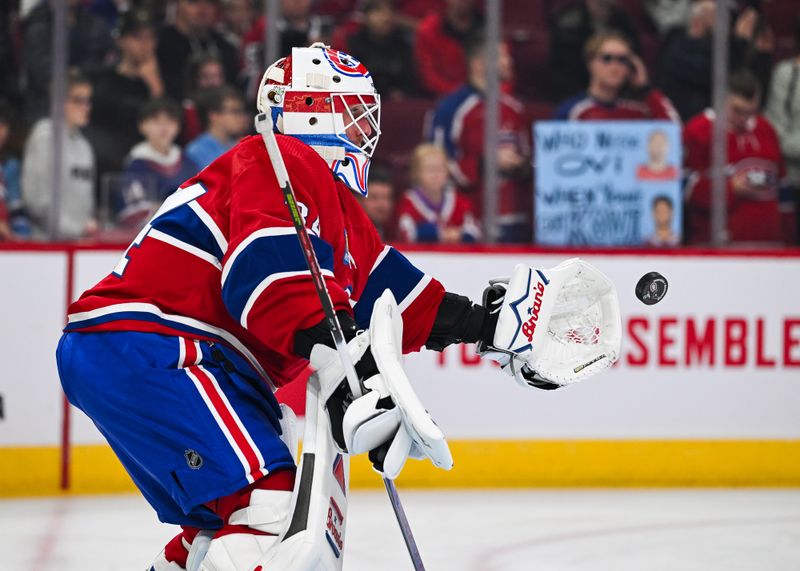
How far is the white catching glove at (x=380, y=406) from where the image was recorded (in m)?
1.81

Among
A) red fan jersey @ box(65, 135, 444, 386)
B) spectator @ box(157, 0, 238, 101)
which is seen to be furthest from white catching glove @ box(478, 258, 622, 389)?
spectator @ box(157, 0, 238, 101)

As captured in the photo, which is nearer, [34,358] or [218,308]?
[218,308]

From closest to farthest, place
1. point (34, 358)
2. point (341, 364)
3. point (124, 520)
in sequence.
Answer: point (341, 364), point (124, 520), point (34, 358)

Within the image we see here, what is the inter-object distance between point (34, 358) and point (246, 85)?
1.17 m

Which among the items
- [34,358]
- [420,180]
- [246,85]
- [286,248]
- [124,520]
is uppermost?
[246,85]

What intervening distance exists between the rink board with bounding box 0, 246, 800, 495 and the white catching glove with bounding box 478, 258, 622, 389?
2.16m

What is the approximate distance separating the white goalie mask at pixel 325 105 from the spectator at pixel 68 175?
2422 mm

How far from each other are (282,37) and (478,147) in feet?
2.57

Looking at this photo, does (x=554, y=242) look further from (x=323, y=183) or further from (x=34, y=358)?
(x=323, y=183)

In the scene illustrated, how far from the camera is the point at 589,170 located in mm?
4730

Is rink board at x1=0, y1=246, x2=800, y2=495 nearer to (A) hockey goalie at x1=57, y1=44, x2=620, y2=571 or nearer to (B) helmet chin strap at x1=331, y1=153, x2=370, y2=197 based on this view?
(A) hockey goalie at x1=57, y1=44, x2=620, y2=571

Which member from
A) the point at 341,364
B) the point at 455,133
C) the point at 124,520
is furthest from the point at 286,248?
the point at 455,133

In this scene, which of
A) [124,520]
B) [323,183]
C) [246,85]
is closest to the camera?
[323,183]

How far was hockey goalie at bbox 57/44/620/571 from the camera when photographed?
1876mm
